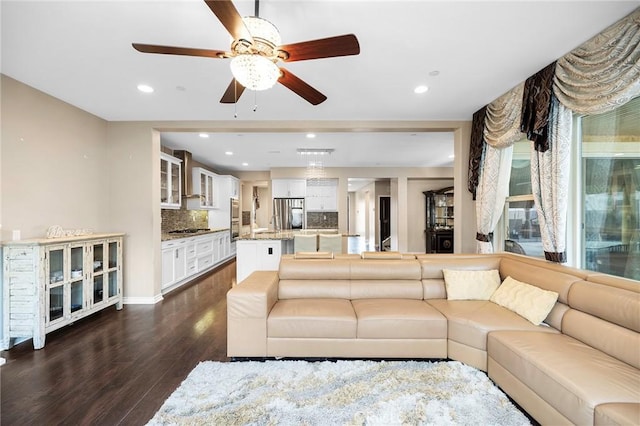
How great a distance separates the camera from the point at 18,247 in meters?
2.48

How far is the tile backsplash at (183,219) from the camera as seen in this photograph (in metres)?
5.41

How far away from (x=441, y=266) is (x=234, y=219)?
5935 mm

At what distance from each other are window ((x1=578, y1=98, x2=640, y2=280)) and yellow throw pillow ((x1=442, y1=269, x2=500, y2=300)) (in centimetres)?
78

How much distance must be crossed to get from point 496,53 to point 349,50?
5.17ft

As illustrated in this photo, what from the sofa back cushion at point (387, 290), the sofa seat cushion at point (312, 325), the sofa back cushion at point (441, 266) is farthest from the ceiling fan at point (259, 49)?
the sofa back cushion at point (441, 266)

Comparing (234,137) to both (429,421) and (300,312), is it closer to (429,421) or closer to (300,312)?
(300,312)

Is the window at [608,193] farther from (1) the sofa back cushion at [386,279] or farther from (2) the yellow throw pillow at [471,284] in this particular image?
(1) the sofa back cushion at [386,279]

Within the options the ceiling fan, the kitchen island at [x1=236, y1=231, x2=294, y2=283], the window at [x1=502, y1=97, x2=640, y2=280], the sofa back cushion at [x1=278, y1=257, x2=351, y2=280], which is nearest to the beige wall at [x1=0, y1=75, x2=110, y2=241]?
the kitchen island at [x1=236, y1=231, x2=294, y2=283]

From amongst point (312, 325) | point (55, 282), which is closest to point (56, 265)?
point (55, 282)

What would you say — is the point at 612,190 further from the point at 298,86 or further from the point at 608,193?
the point at 298,86

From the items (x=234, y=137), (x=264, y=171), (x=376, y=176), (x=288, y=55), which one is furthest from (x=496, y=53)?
(x=264, y=171)

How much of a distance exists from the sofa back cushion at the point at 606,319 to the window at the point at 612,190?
53cm

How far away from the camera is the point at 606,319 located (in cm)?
173

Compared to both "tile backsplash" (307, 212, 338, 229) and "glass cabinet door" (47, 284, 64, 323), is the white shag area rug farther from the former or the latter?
"tile backsplash" (307, 212, 338, 229)
